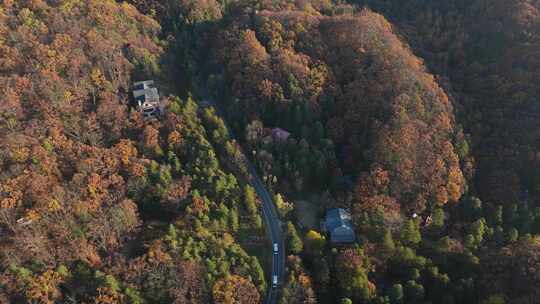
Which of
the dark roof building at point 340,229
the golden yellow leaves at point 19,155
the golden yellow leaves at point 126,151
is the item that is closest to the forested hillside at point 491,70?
the dark roof building at point 340,229

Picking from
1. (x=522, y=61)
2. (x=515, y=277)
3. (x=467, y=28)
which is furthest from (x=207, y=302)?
(x=467, y=28)

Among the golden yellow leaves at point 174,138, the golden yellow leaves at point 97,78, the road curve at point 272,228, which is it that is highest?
the golden yellow leaves at point 97,78

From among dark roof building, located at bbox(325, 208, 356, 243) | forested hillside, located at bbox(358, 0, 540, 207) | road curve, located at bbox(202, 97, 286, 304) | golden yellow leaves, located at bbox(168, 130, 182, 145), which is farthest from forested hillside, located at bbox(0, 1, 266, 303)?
forested hillside, located at bbox(358, 0, 540, 207)

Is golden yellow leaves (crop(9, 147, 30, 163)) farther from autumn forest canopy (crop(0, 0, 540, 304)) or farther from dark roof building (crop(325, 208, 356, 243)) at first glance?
dark roof building (crop(325, 208, 356, 243))

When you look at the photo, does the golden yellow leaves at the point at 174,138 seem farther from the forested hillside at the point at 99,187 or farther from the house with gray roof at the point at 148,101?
the house with gray roof at the point at 148,101

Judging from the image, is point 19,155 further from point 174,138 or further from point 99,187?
point 174,138

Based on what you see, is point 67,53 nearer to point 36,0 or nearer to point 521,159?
point 36,0

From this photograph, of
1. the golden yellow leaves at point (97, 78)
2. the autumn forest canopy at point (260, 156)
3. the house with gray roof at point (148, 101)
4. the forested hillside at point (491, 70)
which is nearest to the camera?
the autumn forest canopy at point (260, 156)
